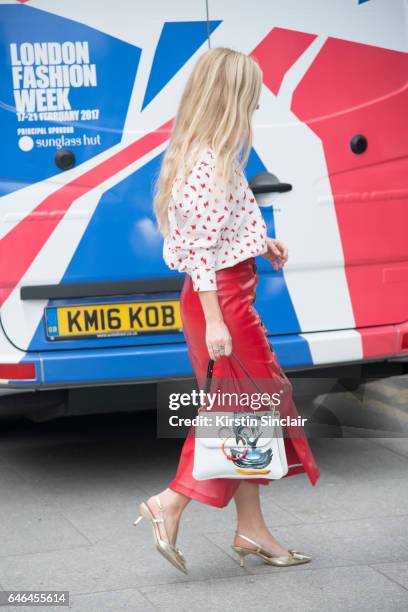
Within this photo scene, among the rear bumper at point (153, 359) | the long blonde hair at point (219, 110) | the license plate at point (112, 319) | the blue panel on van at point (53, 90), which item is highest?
the blue panel on van at point (53, 90)

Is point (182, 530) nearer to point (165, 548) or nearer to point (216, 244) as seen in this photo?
point (165, 548)

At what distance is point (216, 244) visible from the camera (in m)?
3.86

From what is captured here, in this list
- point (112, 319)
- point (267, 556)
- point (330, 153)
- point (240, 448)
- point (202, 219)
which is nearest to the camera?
point (202, 219)

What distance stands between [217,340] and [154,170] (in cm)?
152

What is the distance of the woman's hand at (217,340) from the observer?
12.6 feet

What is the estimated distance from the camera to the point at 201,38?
204 inches

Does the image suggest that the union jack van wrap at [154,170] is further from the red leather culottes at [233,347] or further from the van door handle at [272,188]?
the red leather culottes at [233,347]

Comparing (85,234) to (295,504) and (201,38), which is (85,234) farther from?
(295,504)

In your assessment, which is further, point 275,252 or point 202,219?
point 275,252

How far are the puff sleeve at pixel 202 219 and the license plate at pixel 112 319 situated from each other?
4.52 feet

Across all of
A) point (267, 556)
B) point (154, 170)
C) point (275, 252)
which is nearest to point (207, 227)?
point (275, 252)

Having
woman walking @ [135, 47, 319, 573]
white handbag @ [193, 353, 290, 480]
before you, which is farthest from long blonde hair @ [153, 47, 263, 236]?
white handbag @ [193, 353, 290, 480]

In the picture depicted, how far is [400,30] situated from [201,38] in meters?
0.93

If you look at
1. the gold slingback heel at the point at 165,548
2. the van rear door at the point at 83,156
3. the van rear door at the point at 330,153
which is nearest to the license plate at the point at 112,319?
the van rear door at the point at 83,156
